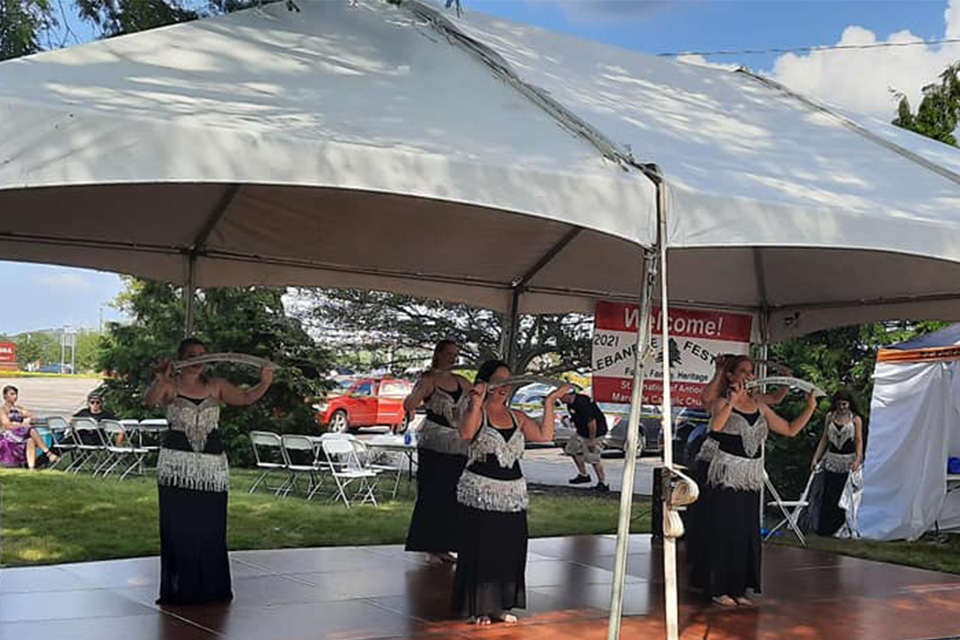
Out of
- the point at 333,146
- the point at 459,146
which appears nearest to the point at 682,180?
the point at 459,146

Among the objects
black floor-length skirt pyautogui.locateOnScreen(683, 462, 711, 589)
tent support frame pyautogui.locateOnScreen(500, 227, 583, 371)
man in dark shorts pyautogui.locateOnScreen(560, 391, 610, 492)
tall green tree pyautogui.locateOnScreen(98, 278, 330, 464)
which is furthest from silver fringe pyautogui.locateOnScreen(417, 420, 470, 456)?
tall green tree pyautogui.locateOnScreen(98, 278, 330, 464)

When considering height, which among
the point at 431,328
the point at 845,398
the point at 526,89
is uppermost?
the point at 526,89

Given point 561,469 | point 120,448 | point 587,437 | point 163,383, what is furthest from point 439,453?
point 561,469

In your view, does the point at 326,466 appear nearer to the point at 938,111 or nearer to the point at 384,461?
the point at 384,461

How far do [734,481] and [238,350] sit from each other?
10445mm

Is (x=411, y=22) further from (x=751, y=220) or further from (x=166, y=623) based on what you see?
(x=166, y=623)

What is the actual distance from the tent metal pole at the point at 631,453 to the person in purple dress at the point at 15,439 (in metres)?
12.0

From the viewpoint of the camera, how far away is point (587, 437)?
15984mm

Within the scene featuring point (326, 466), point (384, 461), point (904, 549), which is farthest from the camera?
point (384, 461)

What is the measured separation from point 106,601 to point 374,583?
1.74 m

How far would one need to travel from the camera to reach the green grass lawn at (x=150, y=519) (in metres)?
9.38

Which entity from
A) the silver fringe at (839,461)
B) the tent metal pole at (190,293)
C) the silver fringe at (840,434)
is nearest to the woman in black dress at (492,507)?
the tent metal pole at (190,293)

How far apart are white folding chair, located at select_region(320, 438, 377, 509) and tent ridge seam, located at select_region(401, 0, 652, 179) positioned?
6.27m

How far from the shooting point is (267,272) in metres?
8.29
